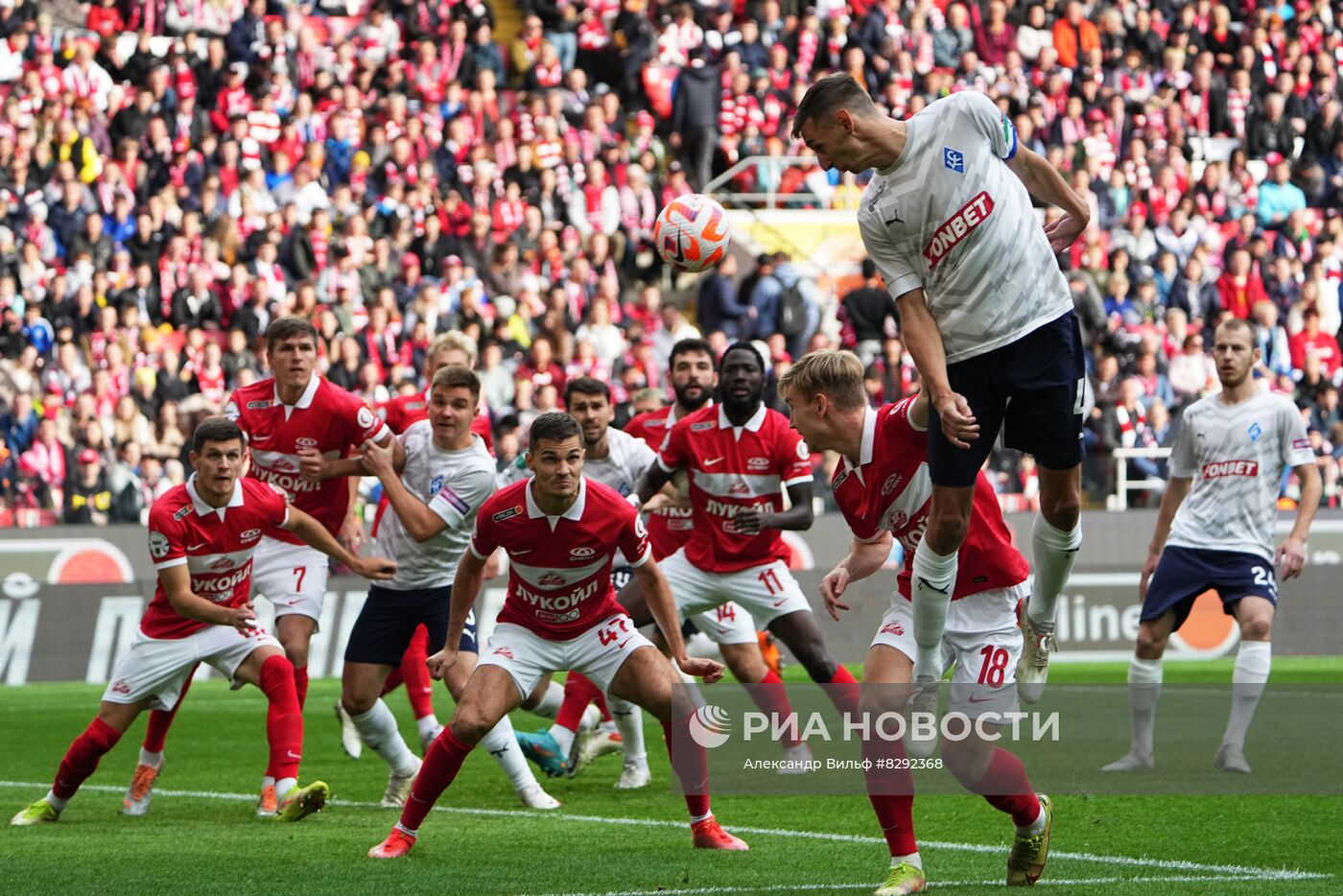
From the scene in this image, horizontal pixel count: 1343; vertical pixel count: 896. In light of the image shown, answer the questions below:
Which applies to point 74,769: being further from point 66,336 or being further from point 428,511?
point 66,336

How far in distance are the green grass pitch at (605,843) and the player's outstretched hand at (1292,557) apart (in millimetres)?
1234

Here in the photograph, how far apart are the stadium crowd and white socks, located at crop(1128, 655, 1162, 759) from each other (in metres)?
7.88

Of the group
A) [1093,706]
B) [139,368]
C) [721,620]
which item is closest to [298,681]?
[721,620]

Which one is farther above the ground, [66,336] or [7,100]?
[7,100]

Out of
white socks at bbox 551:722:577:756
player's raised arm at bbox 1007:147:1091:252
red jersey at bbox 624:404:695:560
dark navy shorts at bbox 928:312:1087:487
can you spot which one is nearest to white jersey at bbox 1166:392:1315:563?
red jersey at bbox 624:404:695:560

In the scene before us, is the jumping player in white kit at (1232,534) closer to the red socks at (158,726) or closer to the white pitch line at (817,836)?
the white pitch line at (817,836)

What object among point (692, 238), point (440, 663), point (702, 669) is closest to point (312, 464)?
point (692, 238)

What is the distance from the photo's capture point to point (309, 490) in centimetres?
1048

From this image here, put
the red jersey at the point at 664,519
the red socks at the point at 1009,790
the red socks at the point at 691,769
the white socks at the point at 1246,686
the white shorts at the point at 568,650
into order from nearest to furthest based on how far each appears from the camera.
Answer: the red socks at the point at 1009,790, the red socks at the point at 691,769, the white shorts at the point at 568,650, the white socks at the point at 1246,686, the red jersey at the point at 664,519

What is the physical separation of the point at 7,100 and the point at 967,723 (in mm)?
17525

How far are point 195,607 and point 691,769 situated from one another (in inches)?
99.1

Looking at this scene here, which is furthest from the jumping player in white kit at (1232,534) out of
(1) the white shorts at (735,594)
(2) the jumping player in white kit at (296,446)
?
(2) the jumping player in white kit at (296,446)

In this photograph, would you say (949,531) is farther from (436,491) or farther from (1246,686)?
(1246,686)

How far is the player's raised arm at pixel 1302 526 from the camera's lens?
9.95 metres
